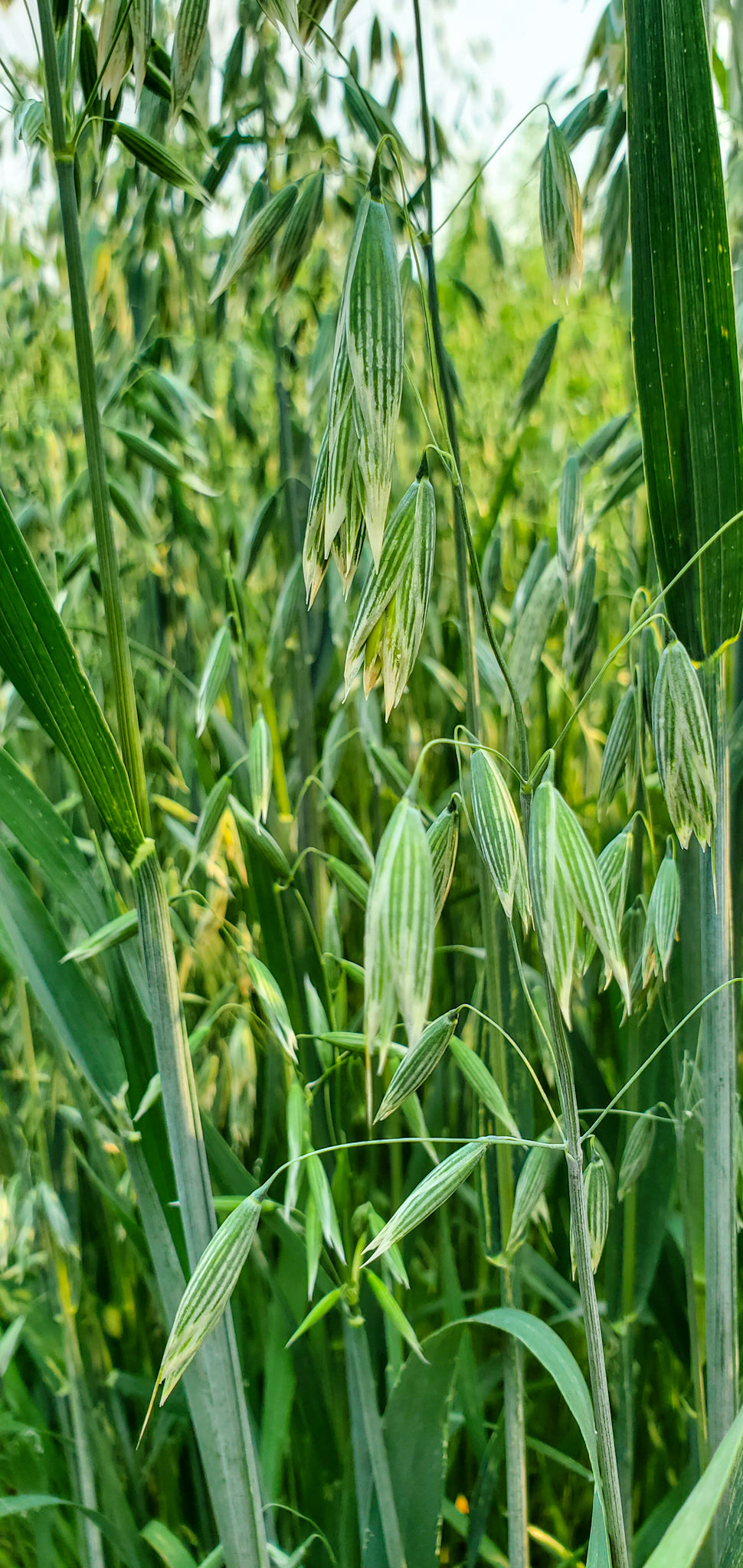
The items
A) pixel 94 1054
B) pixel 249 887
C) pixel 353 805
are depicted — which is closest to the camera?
pixel 94 1054

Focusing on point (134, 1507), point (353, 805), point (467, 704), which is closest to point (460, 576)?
point (467, 704)

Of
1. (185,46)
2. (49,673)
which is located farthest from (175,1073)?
(185,46)

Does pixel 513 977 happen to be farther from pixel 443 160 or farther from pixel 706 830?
pixel 443 160

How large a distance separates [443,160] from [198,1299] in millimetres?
706

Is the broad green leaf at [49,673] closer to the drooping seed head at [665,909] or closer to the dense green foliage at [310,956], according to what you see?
the dense green foliage at [310,956]

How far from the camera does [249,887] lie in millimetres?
625

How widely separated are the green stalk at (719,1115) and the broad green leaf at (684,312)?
50 millimetres

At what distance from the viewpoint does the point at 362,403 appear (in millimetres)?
264

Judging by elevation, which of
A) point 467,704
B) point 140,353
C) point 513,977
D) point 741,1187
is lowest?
point 741,1187

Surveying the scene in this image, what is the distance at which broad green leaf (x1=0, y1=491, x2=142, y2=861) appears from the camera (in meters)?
Answer: 0.34

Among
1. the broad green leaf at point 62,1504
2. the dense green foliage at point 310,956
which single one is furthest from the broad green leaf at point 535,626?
the broad green leaf at point 62,1504

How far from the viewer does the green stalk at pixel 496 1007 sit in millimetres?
377

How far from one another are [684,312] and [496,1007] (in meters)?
0.28

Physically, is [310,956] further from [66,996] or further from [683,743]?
[683,743]
